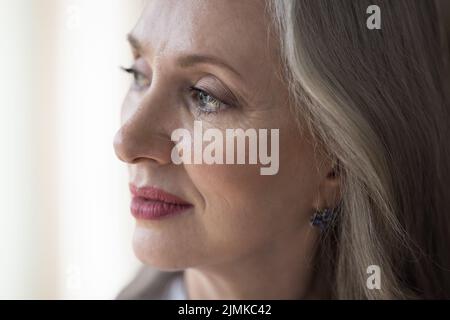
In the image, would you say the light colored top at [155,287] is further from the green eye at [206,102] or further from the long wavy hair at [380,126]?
the green eye at [206,102]

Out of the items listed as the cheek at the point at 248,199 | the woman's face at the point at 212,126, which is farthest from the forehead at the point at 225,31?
the cheek at the point at 248,199

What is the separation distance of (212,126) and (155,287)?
34cm

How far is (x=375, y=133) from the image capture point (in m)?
0.58

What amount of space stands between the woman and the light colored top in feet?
0.46

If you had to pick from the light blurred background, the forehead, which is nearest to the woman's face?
the forehead

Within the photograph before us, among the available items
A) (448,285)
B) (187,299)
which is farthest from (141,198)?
(448,285)

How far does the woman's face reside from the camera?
548 millimetres

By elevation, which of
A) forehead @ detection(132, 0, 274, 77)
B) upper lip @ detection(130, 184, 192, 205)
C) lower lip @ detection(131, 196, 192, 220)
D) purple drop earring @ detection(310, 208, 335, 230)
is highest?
forehead @ detection(132, 0, 274, 77)

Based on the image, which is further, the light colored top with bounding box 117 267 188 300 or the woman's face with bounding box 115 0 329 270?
the light colored top with bounding box 117 267 188 300

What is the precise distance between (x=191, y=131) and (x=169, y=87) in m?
0.06

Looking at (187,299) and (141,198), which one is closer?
(141,198)

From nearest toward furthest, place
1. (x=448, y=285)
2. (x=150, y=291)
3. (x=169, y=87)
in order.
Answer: (x=169, y=87)
(x=448, y=285)
(x=150, y=291)

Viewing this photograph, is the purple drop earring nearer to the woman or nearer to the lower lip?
the woman

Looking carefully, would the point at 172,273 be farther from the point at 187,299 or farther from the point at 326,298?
the point at 326,298
